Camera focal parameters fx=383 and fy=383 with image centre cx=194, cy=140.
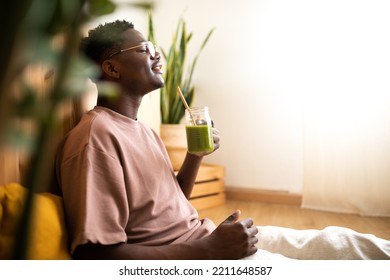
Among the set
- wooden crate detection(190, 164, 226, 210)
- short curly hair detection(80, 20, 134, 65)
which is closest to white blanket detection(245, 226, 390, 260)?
short curly hair detection(80, 20, 134, 65)

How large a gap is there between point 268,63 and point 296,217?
145cm

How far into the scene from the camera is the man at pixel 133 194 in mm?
938

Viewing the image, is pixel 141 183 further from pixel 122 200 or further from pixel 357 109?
pixel 357 109

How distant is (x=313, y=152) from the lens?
3314 mm

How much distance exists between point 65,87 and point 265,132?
337cm

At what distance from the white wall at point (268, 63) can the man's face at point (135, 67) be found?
1824 millimetres

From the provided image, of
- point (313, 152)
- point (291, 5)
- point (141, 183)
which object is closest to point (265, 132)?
point (313, 152)

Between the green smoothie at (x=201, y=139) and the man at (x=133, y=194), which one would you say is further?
the green smoothie at (x=201, y=139)

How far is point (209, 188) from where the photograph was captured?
336cm

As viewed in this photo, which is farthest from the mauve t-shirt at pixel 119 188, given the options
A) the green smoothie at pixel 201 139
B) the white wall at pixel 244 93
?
the white wall at pixel 244 93

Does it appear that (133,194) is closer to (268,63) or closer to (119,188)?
(119,188)

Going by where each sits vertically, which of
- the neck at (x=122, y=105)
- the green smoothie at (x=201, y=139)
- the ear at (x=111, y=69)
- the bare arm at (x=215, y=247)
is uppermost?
the ear at (x=111, y=69)

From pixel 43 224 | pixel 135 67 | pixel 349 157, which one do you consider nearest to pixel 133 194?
pixel 43 224

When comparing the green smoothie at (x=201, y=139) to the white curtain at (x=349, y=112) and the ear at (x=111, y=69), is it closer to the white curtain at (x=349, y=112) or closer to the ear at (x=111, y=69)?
the ear at (x=111, y=69)
